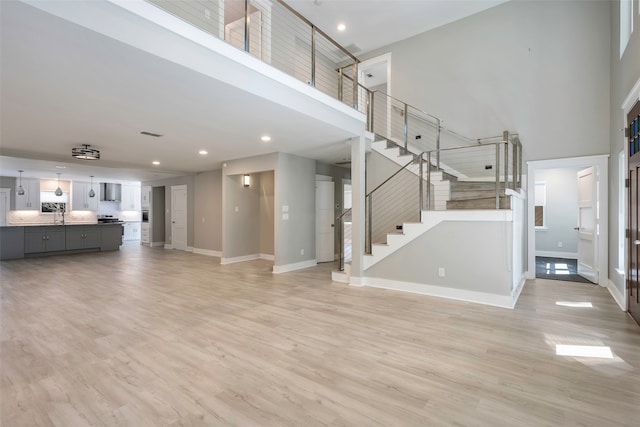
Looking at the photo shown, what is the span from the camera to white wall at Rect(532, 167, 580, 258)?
8.16m

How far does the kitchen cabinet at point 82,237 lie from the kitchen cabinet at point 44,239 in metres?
0.16

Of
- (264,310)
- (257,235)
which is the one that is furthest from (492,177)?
(257,235)

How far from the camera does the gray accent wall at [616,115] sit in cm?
410

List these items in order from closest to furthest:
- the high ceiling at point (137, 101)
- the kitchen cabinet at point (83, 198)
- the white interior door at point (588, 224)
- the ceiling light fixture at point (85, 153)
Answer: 1. the high ceiling at point (137, 101)
2. the white interior door at point (588, 224)
3. the ceiling light fixture at point (85, 153)
4. the kitchen cabinet at point (83, 198)

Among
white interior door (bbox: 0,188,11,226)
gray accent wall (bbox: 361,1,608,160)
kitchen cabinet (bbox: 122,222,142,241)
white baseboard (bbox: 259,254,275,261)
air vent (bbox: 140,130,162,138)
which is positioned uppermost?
gray accent wall (bbox: 361,1,608,160)

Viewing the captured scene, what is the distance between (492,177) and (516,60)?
95.4 inches

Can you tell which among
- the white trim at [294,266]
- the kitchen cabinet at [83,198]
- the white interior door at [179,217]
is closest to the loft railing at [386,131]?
the white trim at [294,266]

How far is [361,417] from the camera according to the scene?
1.92 meters

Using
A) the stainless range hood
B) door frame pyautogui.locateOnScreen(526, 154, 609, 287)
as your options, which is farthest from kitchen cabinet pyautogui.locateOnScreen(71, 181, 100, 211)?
door frame pyautogui.locateOnScreen(526, 154, 609, 287)

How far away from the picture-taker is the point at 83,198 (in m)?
12.4

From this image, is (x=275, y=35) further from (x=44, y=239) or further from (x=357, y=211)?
(x=44, y=239)

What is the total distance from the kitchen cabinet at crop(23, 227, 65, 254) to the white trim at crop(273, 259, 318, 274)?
307 inches

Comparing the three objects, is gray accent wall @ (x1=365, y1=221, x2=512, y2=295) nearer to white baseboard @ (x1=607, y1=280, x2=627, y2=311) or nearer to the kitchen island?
white baseboard @ (x1=607, y1=280, x2=627, y2=311)

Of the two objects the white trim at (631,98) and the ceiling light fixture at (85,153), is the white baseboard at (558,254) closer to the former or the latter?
the white trim at (631,98)
